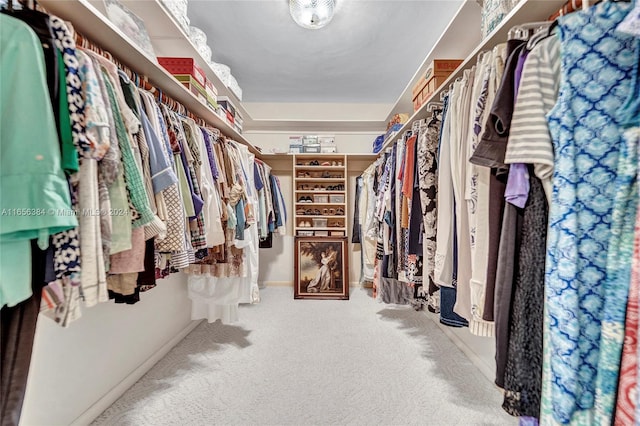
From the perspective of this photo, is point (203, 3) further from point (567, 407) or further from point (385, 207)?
point (567, 407)

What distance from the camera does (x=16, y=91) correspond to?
586mm

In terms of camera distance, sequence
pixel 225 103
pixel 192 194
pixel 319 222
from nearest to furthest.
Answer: pixel 192 194
pixel 225 103
pixel 319 222

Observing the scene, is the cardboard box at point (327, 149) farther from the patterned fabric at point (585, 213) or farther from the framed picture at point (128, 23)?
the patterned fabric at point (585, 213)

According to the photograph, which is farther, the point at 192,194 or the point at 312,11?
the point at 312,11

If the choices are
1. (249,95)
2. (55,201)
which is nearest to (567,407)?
(55,201)

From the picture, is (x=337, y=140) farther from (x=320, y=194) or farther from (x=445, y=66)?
(x=445, y=66)

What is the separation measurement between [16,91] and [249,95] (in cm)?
310

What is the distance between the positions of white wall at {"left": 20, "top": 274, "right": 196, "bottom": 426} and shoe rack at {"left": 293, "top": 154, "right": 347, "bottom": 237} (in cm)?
189

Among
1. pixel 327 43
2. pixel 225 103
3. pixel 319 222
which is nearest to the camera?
pixel 225 103

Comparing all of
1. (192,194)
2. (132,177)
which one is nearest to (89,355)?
(192,194)

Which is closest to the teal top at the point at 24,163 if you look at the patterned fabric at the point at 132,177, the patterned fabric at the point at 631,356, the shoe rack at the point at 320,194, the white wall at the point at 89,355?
the patterned fabric at the point at 132,177

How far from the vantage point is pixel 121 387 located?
1.46 meters

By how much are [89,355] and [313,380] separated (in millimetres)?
1147

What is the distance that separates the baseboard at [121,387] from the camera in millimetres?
1249
